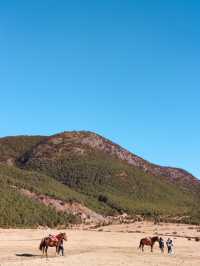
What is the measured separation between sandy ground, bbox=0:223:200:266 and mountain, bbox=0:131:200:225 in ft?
72.8

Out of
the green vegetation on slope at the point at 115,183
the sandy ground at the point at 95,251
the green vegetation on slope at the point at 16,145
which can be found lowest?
the sandy ground at the point at 95,251

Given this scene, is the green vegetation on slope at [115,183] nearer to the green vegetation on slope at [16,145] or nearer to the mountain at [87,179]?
the mountain at [87,179]

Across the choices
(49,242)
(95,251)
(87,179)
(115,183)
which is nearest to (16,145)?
Answer: (87,179)

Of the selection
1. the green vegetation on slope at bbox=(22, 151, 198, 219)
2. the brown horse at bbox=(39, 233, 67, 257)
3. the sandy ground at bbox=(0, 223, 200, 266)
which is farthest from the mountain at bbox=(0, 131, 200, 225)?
the brown horse at bbox=(39, 233, 67, 257)

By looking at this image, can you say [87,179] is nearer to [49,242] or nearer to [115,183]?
[115,183]

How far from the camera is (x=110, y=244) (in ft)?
171

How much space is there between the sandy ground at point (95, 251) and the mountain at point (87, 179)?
2219 centimetres

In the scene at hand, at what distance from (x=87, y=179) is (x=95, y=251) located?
9269cm

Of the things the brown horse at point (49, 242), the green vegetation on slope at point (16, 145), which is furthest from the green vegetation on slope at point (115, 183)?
the brown horse at point (49, 242)

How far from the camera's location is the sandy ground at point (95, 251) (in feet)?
118

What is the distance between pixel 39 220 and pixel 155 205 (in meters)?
47.7

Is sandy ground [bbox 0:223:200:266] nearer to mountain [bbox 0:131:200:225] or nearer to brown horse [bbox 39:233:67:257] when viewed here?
brown horse [bbox 39:233:67:257]

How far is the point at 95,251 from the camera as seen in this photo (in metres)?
43.5

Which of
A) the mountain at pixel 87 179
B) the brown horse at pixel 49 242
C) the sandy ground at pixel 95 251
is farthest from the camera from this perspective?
the mountain at pixel 87 179
